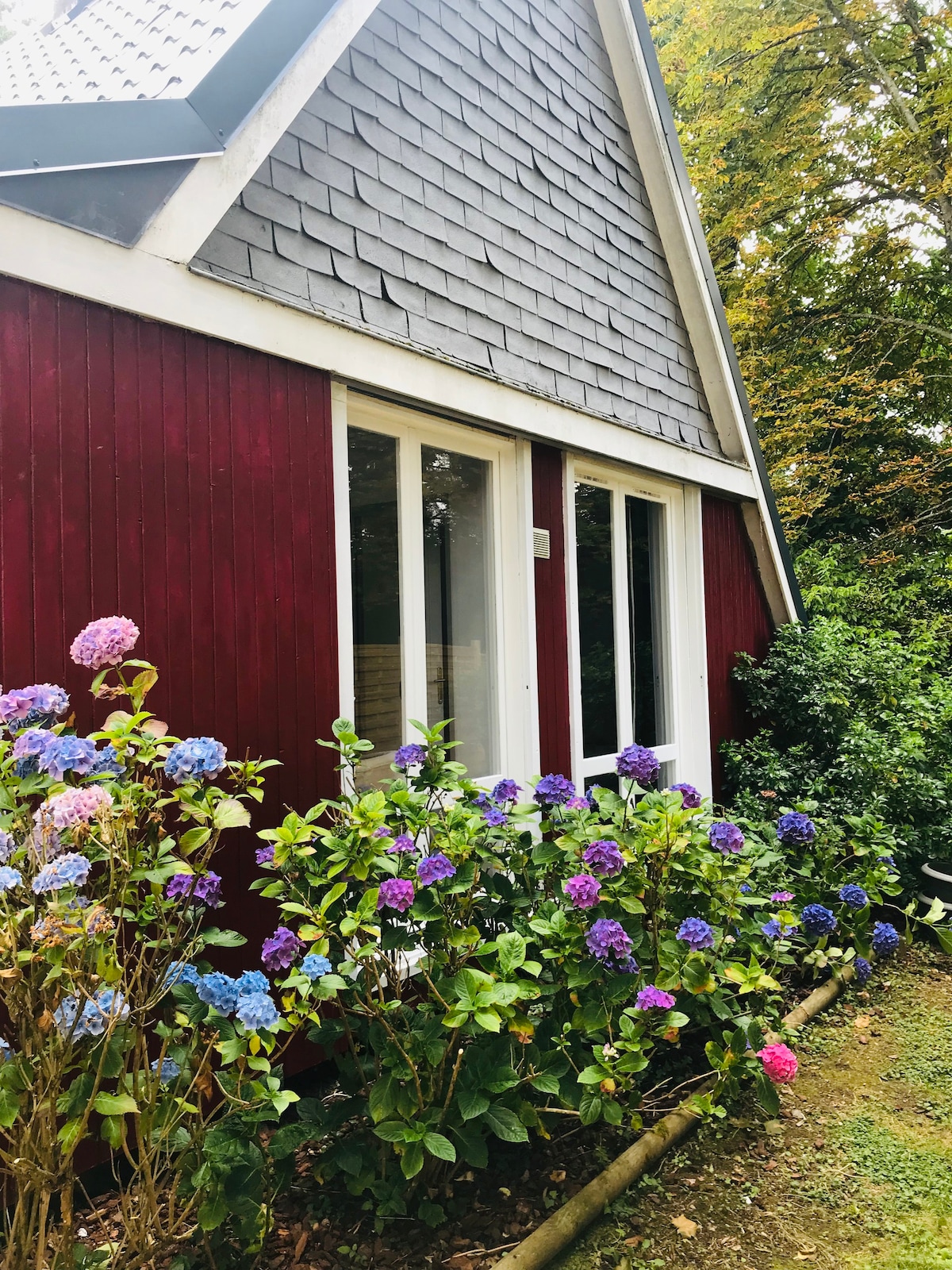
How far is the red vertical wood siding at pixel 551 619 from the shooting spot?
427 cm

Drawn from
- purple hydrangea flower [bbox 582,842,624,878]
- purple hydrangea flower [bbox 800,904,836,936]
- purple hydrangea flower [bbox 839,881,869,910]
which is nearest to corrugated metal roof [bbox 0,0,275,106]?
purple hydrangea flower [bbox 582,842,624,878]

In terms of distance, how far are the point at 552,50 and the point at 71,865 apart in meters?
5.14

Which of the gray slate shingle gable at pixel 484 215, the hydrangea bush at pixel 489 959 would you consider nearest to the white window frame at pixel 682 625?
the gray slate shingle gable at pixel 484 215

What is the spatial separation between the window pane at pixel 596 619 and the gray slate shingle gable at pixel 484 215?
585 millimetres

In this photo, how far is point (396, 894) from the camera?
221 cm

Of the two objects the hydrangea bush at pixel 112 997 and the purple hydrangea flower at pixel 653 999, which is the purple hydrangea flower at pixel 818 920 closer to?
the purple hydrangea flower at pixel 653 999

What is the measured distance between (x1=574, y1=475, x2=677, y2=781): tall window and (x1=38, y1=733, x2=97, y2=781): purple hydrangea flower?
3.10 metres

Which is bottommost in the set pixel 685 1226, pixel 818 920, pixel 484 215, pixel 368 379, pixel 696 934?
pixel 685 1226

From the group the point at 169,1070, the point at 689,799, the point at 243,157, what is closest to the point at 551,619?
the point at 689,799

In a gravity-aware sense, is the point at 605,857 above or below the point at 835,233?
below

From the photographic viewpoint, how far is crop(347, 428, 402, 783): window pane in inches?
136

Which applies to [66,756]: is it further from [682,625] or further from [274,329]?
[682,625]

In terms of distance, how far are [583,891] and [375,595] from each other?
1.57 meters

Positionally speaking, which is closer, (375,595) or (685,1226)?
(685,1226)
